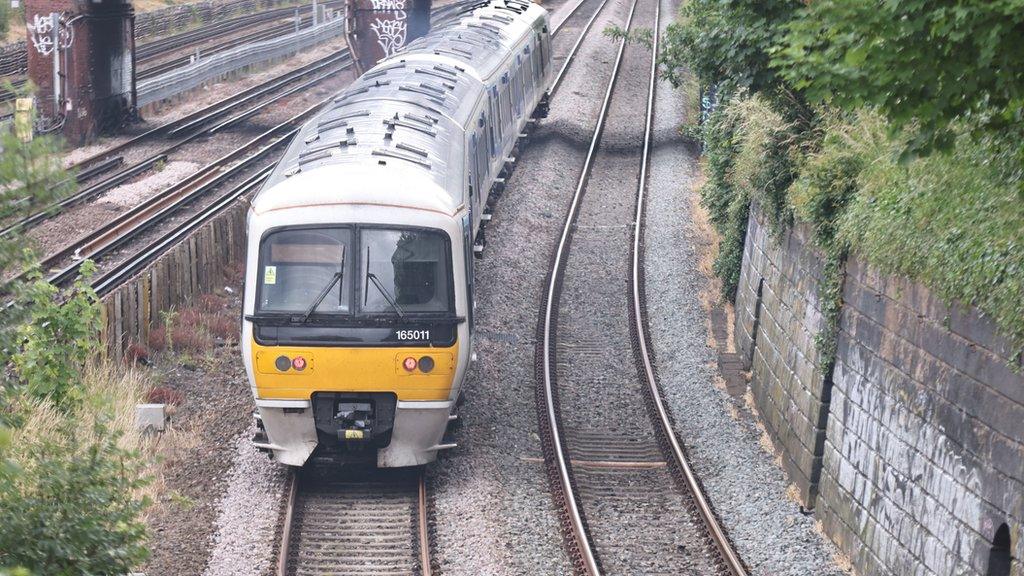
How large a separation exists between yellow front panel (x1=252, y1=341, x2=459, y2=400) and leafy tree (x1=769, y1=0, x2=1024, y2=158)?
4.43 m

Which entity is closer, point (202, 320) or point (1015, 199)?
point (1015, 199)

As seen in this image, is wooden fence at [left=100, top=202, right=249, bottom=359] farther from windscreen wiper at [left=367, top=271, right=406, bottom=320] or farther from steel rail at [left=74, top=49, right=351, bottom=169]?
steel rail at [left=74, top=49, right=351, bottom=169]

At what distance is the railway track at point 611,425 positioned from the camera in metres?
9.73

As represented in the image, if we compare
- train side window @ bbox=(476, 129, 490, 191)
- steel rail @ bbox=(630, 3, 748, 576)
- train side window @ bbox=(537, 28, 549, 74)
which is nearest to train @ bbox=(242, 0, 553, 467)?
steel rail @ bbox=(630, 3, 748, 576)

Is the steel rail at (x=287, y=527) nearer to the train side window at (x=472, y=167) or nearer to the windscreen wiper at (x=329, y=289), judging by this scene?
the windscreen wiper at (x=329, y=289)

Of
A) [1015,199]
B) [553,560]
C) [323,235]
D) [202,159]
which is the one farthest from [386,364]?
[202,159]

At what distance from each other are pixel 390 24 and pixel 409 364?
72.3 ft

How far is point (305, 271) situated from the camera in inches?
400

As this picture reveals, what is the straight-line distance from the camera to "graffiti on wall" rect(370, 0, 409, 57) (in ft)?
101

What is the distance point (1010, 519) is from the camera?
714 cm

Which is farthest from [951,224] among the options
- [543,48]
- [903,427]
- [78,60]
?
[78,60]

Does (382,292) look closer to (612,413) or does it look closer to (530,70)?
(612,413)

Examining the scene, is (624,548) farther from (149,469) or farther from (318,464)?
(149,469)

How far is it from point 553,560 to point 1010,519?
3540 mm
